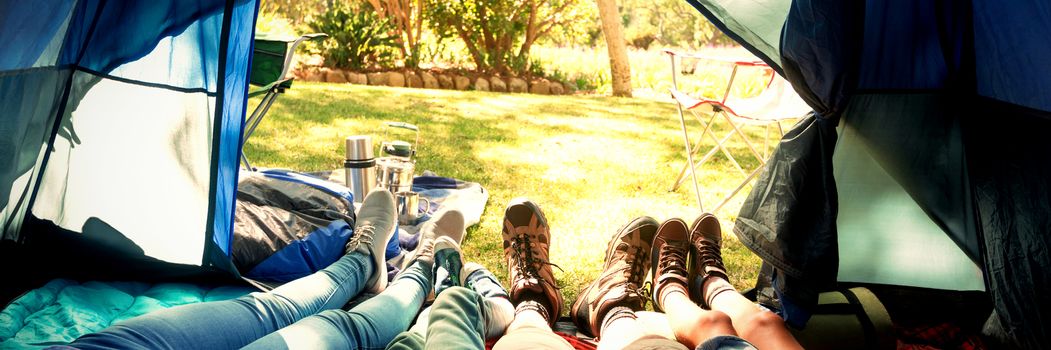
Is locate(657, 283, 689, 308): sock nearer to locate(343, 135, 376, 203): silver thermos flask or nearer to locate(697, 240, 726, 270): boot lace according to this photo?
locate(697, 240, 726, 270): boot lace

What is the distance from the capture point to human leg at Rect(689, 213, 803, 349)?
5.24 feet

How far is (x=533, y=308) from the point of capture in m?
1.88

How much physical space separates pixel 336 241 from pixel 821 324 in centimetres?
131

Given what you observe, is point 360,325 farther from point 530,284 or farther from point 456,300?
point 530,284

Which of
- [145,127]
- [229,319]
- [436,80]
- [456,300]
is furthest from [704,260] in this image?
[436,80]

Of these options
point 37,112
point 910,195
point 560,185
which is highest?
point 37,112

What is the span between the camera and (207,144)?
79.6 inches

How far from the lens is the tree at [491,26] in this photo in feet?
29.7

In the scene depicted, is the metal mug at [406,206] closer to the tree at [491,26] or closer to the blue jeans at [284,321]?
the blue jeans at [284,321]

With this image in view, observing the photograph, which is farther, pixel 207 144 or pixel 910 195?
pixel 207 144

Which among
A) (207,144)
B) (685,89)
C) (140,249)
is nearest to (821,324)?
(207,144)

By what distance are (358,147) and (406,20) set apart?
657cm

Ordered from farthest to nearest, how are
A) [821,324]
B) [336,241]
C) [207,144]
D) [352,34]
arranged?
1. [352,34]
2. [336,241]
3. [207,144]
4. [821,324]

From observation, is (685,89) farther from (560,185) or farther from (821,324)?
(821,324)
